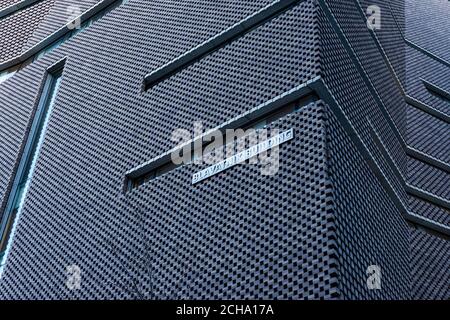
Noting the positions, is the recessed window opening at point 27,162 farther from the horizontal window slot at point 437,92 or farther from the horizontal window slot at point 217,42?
the horizontal window slot at point 437,92

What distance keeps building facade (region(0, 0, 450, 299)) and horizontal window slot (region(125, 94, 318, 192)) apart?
94mm

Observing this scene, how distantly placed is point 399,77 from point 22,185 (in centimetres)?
3097

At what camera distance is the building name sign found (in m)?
25.1

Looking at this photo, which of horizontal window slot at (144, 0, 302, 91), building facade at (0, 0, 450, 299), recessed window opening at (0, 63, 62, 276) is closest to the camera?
building facade at (0, 0, 450, 299)

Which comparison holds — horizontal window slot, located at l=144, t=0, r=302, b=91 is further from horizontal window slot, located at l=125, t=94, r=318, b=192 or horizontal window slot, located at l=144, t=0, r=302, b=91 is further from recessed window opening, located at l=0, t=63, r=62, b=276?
recessed window opening, located at l=0, t=63, r=62, b=276

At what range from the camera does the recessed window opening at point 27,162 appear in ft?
124

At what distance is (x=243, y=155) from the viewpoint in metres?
26.0

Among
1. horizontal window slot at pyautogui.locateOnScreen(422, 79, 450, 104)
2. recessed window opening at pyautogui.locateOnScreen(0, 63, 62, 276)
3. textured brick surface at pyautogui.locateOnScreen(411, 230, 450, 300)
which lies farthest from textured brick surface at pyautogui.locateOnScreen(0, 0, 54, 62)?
textured brick surface at pyautogui.locateOnScreen(411, 230, 450, 300)

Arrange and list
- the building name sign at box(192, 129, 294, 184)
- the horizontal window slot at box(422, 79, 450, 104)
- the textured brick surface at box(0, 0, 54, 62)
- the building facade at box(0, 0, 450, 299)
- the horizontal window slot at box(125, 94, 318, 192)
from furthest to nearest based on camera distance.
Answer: the textured brick surface at box(0, 0, 54, 62), the horizontal window slot at box(422, 79, 450, 104), the horizontal window slot at box(125, 94, 318, 192), the building name sign at box(192, 129, 294, 184), the building facade at box(0, 0, 450, 299)

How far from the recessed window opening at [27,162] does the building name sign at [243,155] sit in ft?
52.6

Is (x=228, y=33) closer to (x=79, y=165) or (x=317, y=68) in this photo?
(x=317, y=68)

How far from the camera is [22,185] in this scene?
4078cm

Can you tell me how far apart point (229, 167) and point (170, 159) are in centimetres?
570

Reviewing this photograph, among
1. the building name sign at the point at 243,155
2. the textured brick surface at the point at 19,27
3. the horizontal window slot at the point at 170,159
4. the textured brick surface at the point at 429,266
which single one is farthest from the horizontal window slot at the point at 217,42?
the textured brick surface at the point at 19,27
